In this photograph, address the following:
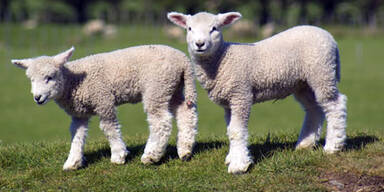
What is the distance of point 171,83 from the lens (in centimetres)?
641

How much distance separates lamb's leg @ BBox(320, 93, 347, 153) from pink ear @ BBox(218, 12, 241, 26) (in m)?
1.49

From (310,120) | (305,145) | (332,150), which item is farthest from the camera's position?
(310,120)

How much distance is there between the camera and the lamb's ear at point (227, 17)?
239 inches

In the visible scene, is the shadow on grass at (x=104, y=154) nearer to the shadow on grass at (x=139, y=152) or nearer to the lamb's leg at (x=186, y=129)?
the shadow on grass at (x=139, y=152)

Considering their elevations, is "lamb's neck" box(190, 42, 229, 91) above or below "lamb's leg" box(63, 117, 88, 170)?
above

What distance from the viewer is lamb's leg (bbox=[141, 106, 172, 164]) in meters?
6.38

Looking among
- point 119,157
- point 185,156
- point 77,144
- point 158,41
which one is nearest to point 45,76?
point 77,144

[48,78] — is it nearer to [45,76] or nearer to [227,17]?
[45,76]

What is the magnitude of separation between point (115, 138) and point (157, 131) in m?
0.55

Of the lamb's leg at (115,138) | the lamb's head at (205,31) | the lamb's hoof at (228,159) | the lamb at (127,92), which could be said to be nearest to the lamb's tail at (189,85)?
the lamb at (127,92)

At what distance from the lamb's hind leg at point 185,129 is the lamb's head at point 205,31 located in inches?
32.7

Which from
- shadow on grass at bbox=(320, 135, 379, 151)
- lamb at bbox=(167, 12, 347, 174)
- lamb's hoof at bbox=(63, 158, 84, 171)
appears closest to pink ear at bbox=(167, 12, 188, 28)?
lamb at bbox=(167, 12, 347, 174)

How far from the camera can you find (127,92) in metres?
6.46

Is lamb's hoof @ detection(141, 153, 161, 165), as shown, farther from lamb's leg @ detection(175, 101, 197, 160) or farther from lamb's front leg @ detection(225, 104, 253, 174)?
lamb's front leg @ detection(225, 104, 253, 174)
